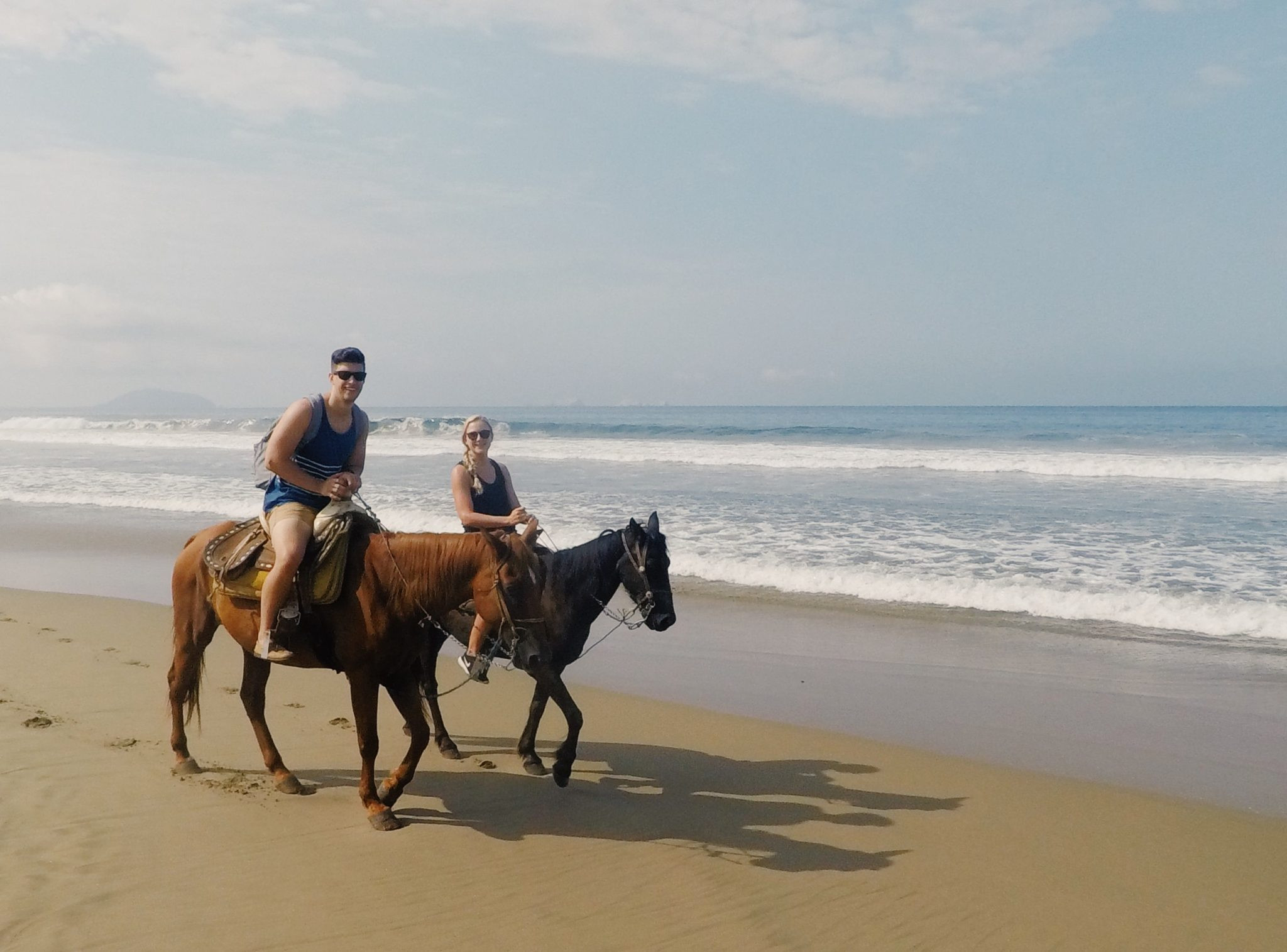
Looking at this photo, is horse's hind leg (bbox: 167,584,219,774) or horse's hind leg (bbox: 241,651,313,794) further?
horse's hind leg (bbox: 167,584,219,774)

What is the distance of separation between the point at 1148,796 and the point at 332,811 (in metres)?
4.45

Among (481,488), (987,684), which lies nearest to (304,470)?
(481,488)

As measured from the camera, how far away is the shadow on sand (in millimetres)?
4434

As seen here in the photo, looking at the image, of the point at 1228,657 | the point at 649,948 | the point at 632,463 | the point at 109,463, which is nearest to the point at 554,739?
the point at 649,948

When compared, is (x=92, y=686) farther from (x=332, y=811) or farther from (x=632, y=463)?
(x=632, y=463)

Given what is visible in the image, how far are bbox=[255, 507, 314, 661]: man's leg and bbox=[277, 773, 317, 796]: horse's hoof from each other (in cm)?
76

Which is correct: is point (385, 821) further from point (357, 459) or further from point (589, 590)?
point (357, 459)

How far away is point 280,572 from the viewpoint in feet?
14.7

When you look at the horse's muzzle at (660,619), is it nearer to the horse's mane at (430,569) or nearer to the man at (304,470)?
the horse's mane at (430,569)

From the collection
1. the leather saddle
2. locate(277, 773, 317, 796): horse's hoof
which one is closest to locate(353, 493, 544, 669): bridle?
the leather saddle

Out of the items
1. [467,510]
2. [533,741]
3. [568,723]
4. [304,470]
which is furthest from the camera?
[467,510]

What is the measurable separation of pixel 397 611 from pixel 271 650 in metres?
0.76

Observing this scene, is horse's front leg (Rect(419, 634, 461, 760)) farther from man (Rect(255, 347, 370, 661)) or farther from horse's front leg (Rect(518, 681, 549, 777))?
man (Rect(255, 347, 370, 661))

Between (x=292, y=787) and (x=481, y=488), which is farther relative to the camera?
(x=481, y=488)
